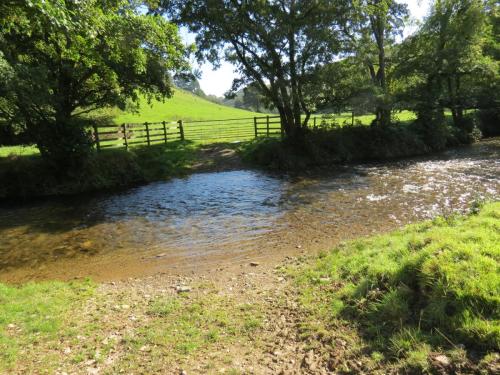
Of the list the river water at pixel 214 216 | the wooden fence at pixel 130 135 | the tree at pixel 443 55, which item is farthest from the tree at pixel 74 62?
the tree at pixel 443 55

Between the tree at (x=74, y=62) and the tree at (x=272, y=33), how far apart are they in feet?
11.1

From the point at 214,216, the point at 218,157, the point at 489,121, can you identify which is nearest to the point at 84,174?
the point at 218,157

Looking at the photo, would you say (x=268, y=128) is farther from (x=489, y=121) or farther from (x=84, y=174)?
(x=489, y=121)

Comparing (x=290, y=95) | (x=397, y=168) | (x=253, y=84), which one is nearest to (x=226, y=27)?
(x=253, y=84)

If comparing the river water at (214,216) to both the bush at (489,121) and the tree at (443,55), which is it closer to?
the tree at (443,55)

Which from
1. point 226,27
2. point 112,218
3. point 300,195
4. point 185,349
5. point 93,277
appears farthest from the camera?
point 226,27

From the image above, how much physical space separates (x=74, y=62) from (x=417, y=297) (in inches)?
A: 637

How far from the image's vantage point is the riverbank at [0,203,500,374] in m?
3.45

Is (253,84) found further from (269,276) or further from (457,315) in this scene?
(457,315)

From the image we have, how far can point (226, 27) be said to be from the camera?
17641 millimetres

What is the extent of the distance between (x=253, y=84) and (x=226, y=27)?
3407 millimetres

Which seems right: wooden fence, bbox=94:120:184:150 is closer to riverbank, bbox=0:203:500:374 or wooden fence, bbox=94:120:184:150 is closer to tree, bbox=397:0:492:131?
riverbank, bbox=0:203:500:374

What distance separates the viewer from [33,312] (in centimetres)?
523

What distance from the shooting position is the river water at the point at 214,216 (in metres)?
8.04
